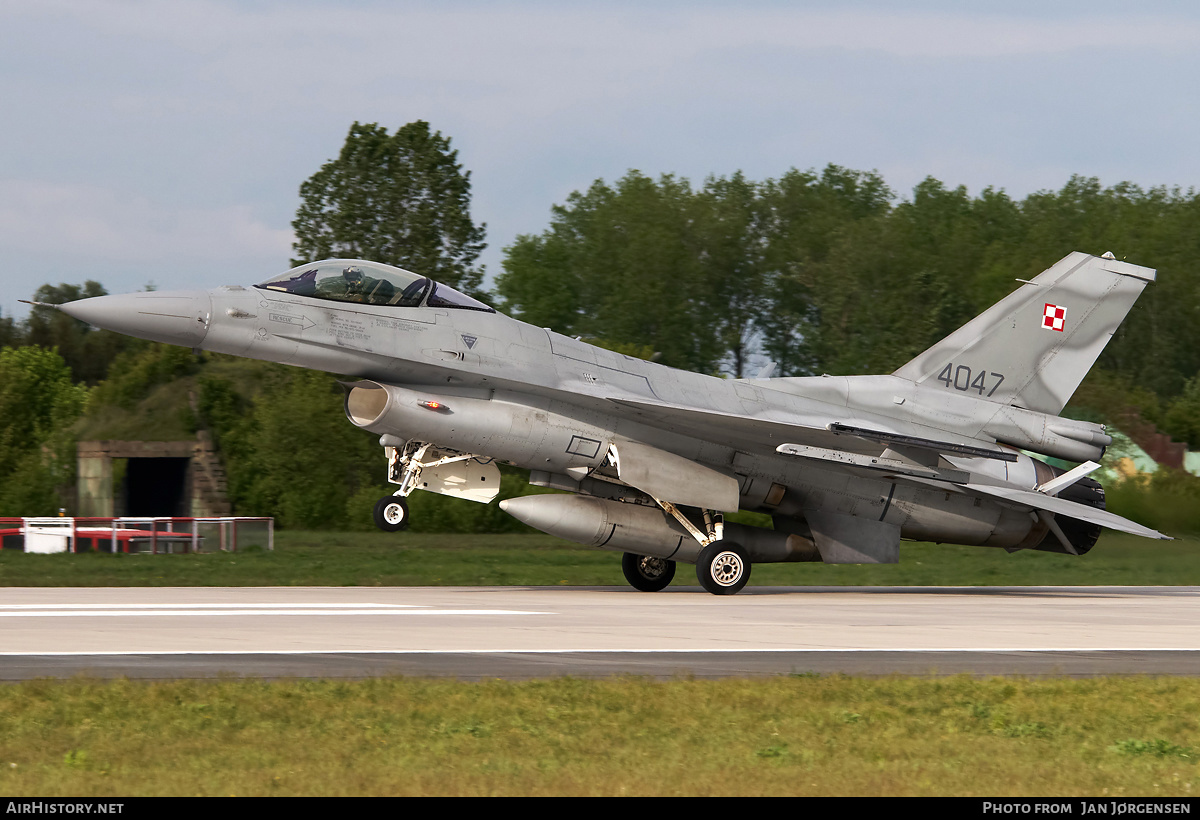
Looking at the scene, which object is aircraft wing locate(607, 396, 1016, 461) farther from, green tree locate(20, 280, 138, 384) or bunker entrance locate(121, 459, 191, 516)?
green tree locate(20, 280, 138, 384)

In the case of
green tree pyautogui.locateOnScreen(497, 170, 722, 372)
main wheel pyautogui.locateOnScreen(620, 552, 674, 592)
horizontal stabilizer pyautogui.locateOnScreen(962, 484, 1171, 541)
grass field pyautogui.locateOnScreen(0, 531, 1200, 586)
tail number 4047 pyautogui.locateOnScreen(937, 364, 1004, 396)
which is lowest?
grass field pyautogui.locateOnScreen(0, 531, 1200, 586)

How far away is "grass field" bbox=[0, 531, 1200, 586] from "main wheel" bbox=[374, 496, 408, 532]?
Result: 3.66 meters

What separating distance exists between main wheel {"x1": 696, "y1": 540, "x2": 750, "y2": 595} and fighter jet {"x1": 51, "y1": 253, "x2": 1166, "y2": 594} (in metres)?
0.03

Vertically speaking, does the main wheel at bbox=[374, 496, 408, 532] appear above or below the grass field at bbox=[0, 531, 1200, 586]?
above

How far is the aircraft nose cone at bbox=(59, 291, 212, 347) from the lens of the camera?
15.0 metres

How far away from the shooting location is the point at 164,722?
6.73 metres

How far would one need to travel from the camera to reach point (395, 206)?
48.6m

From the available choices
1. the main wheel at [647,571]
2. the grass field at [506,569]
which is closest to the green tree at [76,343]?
the grass field at [506,569]

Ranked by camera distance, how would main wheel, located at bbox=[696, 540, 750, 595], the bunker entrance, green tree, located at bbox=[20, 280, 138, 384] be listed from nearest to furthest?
1. main wheel, located at bbox=[696, 540, 750, 595]
2. the bunker entrance
3. green tree, located at bbox=[20, 280, 138, 384]

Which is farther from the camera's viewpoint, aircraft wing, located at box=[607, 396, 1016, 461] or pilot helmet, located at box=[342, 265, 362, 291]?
aircraft wing, located at box=[607, 396, 1016, 461]

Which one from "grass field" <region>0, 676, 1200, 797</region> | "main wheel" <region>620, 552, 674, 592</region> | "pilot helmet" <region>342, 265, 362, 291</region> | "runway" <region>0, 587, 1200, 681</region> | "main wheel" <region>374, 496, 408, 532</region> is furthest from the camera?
"main wheel" <region>620, 552, 674, 592</region>

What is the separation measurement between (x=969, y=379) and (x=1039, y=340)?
46.9 inches

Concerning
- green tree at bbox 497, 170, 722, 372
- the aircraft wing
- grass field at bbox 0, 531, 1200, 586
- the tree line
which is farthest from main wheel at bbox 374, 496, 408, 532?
green tree at bbox 497, 170, 722, 372
